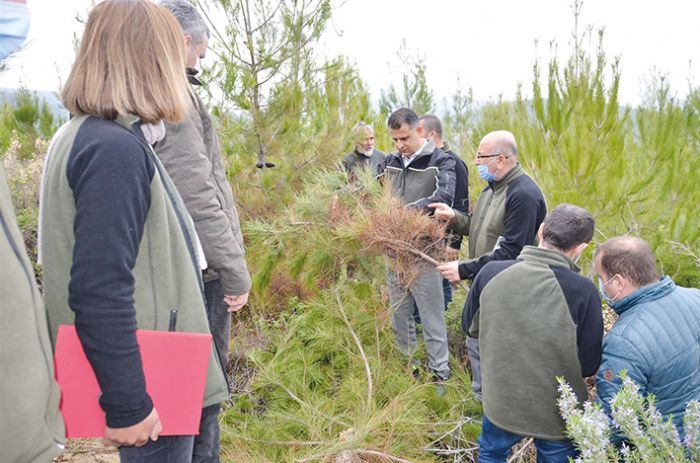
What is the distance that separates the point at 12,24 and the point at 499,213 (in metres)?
2.39

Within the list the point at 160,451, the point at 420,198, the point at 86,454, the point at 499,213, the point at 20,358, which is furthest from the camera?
the point at 420,198

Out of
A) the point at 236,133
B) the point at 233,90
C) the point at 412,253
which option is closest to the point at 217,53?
the point at 233,90

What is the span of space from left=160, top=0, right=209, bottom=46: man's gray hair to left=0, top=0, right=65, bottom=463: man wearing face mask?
0.89 metres

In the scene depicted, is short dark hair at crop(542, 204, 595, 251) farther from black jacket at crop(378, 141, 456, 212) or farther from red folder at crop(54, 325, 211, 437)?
red folder at crop(54, 325, 211, 437)

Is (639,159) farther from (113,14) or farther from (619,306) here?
(113,14)

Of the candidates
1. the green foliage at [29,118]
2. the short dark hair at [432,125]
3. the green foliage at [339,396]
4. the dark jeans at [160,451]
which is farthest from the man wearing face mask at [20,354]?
the green foliage at [29,118]

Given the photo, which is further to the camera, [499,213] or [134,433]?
[499,213]

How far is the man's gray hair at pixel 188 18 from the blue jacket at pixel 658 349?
6.10ft

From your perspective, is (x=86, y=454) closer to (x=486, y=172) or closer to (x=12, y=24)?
(x=12, y=24)

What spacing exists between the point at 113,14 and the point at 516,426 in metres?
1.94

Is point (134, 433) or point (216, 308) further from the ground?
point (134, 433)

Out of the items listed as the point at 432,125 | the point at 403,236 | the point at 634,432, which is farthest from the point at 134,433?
the point at 432,125

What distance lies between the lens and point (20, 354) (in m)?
0.92

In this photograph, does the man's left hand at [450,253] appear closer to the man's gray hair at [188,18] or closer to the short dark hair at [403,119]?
the short dark hair at [403,119]
